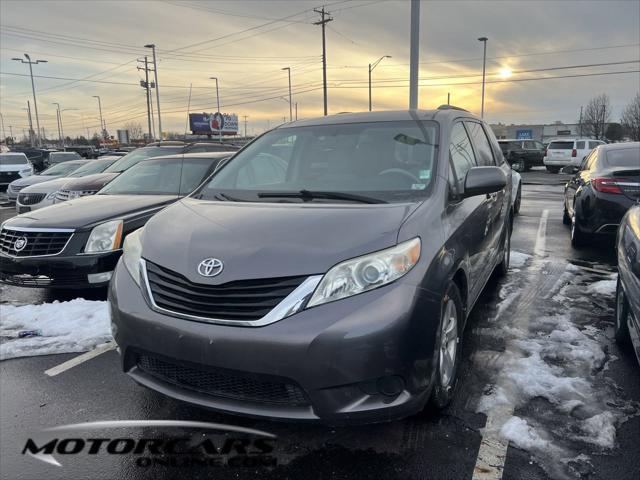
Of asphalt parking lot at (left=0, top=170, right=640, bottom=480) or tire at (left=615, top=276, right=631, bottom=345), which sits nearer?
asphalt parking lot at (left=0, top=170, right=640, bottom=480)

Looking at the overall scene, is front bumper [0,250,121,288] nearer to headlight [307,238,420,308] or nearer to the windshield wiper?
the windshield wiper

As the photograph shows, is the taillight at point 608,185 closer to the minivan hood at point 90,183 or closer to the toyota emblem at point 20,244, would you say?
the toyota emblem at point 20,244

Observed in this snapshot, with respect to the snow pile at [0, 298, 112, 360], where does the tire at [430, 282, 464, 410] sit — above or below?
above

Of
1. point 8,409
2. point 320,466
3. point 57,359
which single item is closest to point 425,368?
point 320,466

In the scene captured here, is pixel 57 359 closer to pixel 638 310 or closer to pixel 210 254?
pixel 210 254

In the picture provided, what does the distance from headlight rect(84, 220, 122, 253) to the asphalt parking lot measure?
1.28 meters

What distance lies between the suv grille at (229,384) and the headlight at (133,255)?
0.49 metres

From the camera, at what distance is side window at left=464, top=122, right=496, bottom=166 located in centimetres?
426

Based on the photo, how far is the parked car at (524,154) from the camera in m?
27.8

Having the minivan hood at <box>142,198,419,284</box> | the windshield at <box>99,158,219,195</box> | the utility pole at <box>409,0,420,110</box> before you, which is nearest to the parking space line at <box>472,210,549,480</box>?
the minivan hood at <box>142,198,419,284</box>

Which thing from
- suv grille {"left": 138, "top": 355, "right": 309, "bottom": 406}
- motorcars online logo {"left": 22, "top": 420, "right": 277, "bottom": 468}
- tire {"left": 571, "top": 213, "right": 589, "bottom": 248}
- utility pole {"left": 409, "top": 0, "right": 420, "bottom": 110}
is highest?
utility pole {"left": 409, "top": 0, "right": 420, "bottom": 110}

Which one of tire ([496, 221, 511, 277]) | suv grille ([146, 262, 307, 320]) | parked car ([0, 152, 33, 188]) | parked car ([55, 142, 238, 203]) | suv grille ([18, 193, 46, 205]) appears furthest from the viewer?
parked car ([0, 152, 33, 188])

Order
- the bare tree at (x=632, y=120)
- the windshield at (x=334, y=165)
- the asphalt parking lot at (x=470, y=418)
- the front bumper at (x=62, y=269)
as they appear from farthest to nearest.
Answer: the bare tree at (x=632, y=120) < the front bumper at (x=62, y=269) < the windshield at (x=334, y=165) < the asphalt parking lot at (x=470, y=418)

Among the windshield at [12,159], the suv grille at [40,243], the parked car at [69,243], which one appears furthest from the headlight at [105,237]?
the windshield at [12,159]
